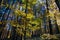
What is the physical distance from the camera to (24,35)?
3965 mm

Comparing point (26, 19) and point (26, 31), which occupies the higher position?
point (26, 19)

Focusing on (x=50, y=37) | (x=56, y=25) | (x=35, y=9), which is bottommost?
(x=50, y=37)

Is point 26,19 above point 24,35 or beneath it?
above

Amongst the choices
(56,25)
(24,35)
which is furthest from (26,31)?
(56,25)

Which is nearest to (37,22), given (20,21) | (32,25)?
(32,25)

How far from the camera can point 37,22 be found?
4039 mm

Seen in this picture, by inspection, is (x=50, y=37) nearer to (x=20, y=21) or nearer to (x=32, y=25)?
(x=32, y=25)

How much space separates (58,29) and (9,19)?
1213 mm

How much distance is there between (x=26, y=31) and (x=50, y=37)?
59 cm

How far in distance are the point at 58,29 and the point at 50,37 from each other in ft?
0.93

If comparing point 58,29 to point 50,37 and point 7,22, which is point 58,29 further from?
point 7,22

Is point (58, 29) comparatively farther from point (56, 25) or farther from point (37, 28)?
point (37, 28)

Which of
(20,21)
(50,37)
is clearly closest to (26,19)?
(20,21)

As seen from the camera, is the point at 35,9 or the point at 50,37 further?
the point at 35,9
